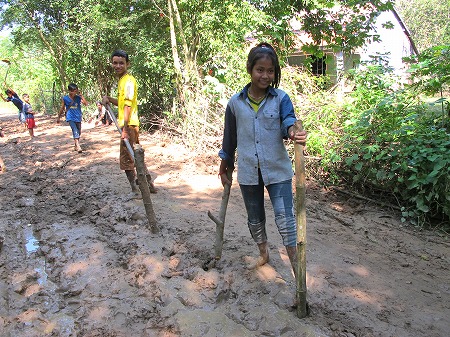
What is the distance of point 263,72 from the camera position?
243cm

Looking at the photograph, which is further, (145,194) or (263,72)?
(145,194)

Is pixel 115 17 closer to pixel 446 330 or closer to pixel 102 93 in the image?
pixel 102 93

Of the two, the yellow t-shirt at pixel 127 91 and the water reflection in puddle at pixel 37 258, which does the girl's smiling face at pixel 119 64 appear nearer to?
the yellow t-shirt at pixel 127 91

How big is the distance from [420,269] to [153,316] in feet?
8.86

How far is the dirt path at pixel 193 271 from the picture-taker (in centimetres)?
248

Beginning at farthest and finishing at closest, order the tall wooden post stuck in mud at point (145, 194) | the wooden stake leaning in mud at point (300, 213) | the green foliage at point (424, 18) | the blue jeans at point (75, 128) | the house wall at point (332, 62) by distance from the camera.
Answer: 1. the green foliage at point (424, 18)
2. the blue jeans at point (75, 128)
3. the house wall at point (332, 62)
4. the tall wooden post stuck in mud at point (145, 194)
5. the wooden stake leaning in mud at point (300, 213)

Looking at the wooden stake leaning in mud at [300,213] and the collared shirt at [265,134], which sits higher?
the collared shirt at [265,134]

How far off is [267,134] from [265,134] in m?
0.01

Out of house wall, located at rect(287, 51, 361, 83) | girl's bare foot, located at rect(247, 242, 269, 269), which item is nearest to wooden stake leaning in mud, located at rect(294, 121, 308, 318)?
girl's bare foot, located at rect(247, 242, 269, 269)

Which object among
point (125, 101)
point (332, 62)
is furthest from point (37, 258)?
point (332, 62)

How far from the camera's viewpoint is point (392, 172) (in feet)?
16.2

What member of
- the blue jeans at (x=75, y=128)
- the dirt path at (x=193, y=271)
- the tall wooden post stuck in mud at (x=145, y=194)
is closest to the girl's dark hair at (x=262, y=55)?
the dirt path at (x=193, y=271)

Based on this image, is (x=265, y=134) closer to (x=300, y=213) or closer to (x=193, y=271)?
(x=300, y=213)

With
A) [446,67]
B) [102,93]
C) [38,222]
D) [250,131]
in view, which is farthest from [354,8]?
[102,93]
